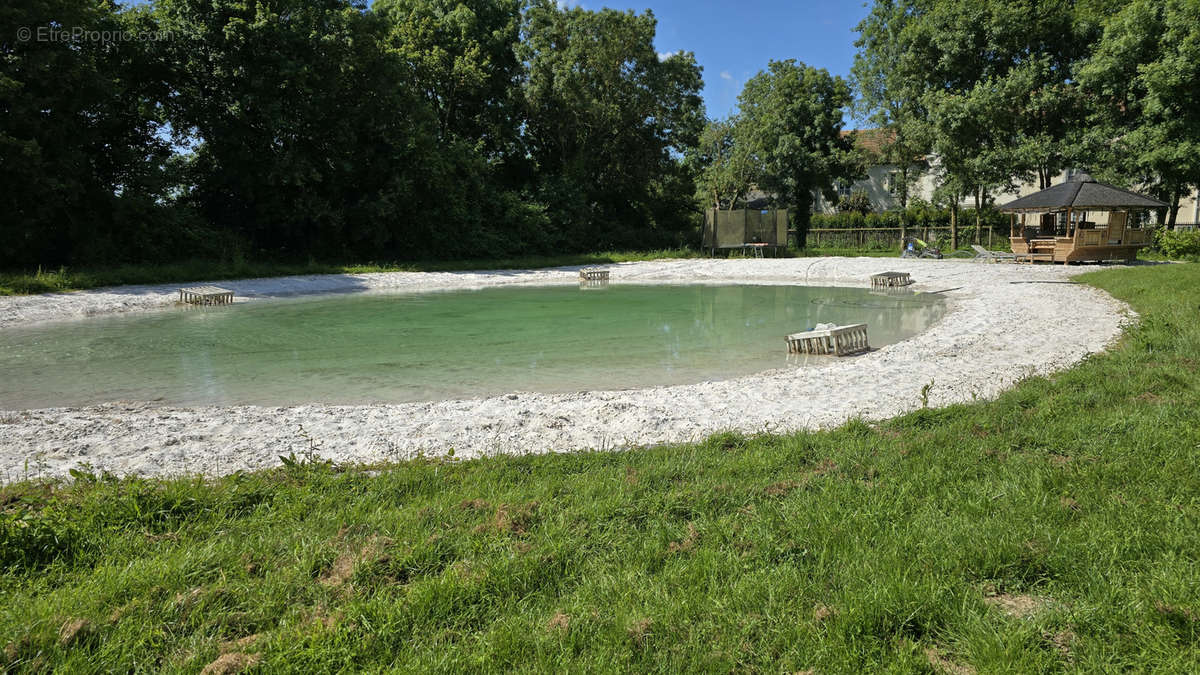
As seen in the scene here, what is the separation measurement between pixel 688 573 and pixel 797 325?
33.9 feet

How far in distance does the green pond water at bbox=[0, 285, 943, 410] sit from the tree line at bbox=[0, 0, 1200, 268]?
757 cm

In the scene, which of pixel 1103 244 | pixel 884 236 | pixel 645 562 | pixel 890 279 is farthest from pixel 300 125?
pixel 1103 244

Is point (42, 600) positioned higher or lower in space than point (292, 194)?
lower

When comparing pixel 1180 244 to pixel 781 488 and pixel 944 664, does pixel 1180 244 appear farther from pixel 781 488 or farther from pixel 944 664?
pixel 944 664

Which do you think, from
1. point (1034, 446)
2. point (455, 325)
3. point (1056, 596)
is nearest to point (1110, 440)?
point (1034, 446)

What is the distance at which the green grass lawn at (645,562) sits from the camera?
88.6 inches

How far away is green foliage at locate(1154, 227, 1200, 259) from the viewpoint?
21641 mm

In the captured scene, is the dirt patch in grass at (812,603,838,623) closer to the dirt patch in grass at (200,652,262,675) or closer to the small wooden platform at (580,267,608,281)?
the dirt patch in grass at (200,652,262,675)

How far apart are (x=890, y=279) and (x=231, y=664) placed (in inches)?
781

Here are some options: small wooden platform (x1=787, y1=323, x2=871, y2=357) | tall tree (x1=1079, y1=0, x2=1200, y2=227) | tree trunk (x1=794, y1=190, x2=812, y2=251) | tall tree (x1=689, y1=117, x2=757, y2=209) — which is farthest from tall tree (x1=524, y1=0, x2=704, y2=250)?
small wooden platform (x1=787, y1=323, x2=871, y2=357)

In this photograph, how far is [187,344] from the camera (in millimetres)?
10797

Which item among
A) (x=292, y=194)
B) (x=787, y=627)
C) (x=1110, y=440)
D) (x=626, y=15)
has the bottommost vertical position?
(x=787, y=627)

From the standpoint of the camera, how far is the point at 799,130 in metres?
35.5

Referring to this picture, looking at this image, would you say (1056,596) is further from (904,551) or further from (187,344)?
(187,344)
